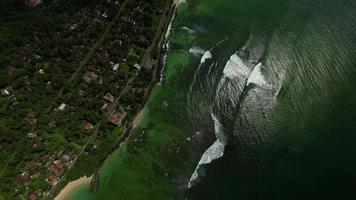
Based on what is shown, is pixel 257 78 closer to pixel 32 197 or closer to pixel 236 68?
pixel 236 68

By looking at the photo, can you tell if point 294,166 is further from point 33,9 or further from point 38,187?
point 33,9

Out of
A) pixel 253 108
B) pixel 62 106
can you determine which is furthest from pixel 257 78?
pixel 62 106

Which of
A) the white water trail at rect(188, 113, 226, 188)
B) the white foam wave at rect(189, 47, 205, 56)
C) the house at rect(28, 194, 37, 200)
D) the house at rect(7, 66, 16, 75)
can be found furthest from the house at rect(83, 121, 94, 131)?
the white foam wave at rect(189, 47, 205, 56)

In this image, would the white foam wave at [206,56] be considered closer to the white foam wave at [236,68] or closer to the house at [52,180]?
the white foam wave at [236,68]

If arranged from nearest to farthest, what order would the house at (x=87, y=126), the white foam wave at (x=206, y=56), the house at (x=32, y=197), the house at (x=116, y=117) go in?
the house at (x=32, y=197) → the house at (x=87, y=126) → the house at (x=116, y=117) → the white foam wave at (x=206, y=56)

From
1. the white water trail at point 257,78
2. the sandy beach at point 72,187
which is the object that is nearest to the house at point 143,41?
the white water trail at point 257,78
